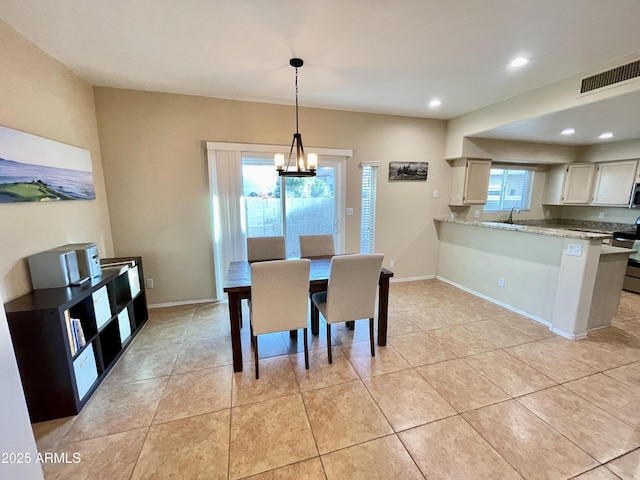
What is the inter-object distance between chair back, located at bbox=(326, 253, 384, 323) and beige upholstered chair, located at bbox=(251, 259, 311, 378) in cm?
24

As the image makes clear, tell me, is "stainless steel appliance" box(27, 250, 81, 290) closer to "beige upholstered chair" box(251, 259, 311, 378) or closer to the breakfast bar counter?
"beige upholstered chair" box(251, 259, 311, 378)

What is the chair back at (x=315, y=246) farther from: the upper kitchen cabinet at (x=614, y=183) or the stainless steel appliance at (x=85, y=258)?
the upper kitchen cabinet at (x=614, y=183)

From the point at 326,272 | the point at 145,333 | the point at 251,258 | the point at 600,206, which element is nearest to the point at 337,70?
the point at 326,272

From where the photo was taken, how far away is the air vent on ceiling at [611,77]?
2.19 metres

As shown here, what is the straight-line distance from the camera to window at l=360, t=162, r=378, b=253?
4090mm

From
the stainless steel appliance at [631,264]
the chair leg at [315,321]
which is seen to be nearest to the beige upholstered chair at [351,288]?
the chair leg at [315,321]

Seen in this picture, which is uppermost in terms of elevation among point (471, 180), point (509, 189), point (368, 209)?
point (471, 180)

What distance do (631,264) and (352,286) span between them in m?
4.54

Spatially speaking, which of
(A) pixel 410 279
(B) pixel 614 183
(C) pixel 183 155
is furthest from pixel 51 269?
(B) pixel 614 183

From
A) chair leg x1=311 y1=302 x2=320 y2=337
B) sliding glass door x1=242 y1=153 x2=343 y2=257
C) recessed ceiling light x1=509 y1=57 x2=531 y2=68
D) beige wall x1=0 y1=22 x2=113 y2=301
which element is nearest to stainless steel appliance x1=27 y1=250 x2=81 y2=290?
beige wall x1=0 y1=22 x2=113 y2=301

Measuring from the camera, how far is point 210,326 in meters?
3.04

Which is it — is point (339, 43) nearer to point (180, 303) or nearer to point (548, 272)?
point (548, 272)

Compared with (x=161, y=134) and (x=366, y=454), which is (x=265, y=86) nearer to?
(x=161, y=134)

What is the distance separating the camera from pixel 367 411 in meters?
1.85
